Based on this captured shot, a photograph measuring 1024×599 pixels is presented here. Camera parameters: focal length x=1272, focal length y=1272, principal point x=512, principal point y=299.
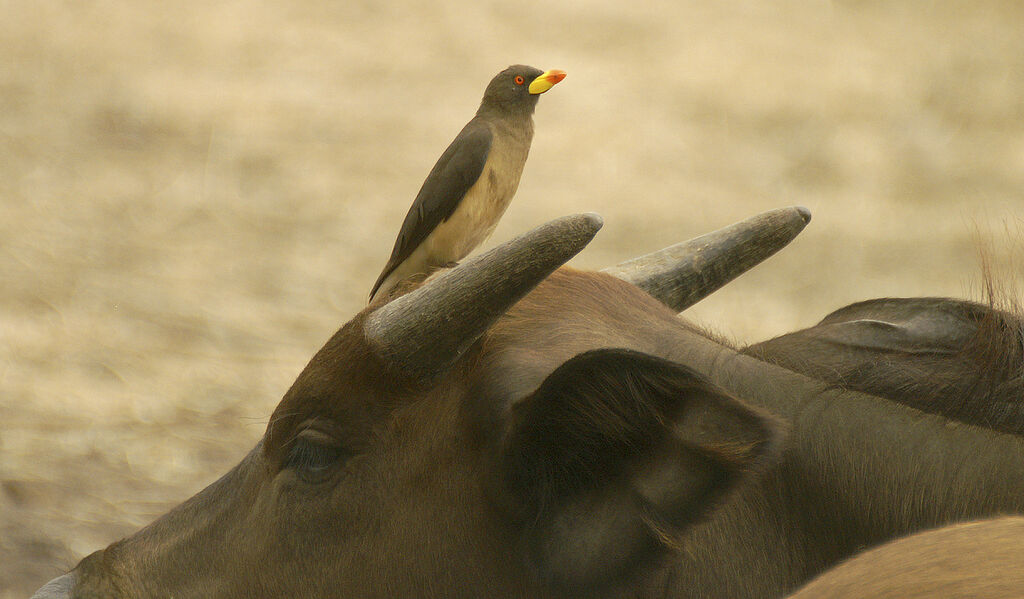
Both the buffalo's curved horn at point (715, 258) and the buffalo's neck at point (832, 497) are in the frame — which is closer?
the buffalo's neck at point (832, 497)

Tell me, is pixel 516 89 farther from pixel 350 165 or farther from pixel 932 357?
pixel 350 165

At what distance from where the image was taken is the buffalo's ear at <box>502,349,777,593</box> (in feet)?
7.25

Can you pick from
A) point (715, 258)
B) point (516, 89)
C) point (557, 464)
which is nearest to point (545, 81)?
point (516, 89)

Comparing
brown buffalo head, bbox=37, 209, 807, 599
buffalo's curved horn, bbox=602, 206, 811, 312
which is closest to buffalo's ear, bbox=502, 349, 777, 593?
brown buffalo head, bbox=37, 209, 807, 599

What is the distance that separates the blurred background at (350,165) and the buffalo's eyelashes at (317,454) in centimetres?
324

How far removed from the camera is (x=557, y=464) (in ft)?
7.73

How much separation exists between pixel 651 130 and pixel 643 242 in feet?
7.92

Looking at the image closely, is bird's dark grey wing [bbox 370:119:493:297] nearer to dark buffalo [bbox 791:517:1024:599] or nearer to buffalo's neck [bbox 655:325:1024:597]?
buffalo's neck [bbox 655:325:1024:597]

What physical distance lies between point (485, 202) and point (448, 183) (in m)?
0.16

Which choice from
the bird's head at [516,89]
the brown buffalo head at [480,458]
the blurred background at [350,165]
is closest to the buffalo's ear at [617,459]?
the brown buffalo head at [480,458]

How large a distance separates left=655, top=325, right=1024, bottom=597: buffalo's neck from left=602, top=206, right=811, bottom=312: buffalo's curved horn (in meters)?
0.68

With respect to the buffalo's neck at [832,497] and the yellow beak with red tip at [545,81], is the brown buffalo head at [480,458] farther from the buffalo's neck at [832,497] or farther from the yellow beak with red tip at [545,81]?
the yellow beak with red tip at [545,81]

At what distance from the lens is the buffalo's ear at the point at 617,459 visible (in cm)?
221

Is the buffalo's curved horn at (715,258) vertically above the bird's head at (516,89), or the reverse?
the bird's head at (516,89)
